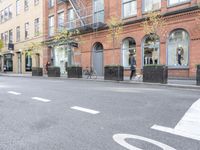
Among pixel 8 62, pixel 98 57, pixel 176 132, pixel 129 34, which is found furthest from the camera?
pixel 8 62

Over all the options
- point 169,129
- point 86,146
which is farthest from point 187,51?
point 86,146

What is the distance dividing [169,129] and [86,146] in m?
1.76

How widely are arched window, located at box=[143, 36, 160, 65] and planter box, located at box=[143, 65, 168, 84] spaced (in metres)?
4.23

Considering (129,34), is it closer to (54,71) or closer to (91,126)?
(54,71)

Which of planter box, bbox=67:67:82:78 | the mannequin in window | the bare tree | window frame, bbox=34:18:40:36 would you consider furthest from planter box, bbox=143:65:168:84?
window frame, bbox=34:18:40:36

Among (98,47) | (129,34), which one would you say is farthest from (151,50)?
(98,47)

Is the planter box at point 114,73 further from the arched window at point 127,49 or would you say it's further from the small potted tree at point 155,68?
the arched window at point 127,49

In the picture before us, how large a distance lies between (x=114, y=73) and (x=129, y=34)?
203 inches

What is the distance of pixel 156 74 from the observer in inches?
575

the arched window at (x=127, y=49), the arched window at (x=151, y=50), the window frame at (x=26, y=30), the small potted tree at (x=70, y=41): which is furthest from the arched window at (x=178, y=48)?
the window frame at (x=26, y=30)

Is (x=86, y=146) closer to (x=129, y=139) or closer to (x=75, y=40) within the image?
(x=129, y=139)

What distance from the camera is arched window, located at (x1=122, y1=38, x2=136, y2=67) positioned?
20812mm

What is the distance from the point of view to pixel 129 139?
4113 millimetres

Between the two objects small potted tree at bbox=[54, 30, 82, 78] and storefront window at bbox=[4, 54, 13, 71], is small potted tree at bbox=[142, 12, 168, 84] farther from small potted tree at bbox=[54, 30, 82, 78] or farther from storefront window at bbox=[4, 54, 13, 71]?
storefront window at bbox=[4, 54, 13, 71]
